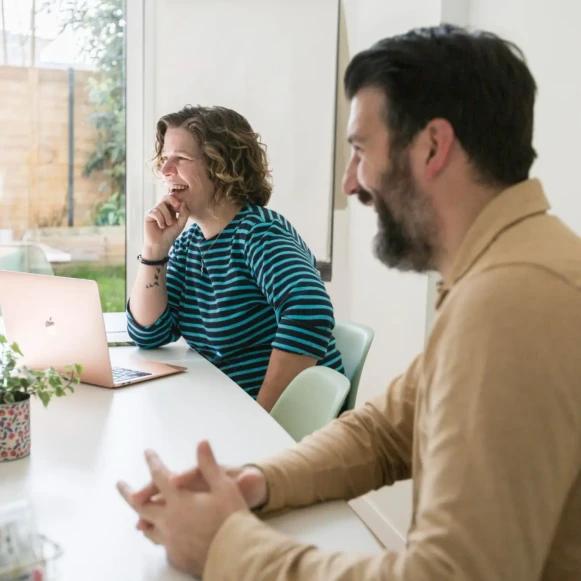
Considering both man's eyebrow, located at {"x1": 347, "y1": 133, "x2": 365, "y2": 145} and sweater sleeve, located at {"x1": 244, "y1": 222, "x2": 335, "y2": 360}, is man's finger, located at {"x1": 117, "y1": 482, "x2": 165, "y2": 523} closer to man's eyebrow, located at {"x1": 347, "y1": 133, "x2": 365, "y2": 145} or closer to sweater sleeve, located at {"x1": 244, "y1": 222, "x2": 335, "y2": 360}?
man's eyebrow, located at {"x1": 347, "y1": 133, "x2": 365, "y2": 145}

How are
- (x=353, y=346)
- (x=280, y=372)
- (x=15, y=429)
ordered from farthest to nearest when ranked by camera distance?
(x=353, y=346) → (x=280, y=372) → (x=15, y=429)

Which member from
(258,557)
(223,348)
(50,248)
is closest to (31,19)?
(50,248)

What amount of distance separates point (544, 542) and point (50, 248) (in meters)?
2.66

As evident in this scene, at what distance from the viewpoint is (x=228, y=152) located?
212 centimetres

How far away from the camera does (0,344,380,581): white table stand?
920 mm

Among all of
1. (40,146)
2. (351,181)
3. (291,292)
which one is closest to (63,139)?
(40,146)

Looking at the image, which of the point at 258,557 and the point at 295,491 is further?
the point at 295,491

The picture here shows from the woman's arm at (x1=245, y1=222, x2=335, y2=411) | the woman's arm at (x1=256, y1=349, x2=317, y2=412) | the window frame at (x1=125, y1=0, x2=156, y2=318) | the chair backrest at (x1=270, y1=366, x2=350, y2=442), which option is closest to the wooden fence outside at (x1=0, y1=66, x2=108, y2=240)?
the window frame at (x1=125, y1=0, x2=156, y2=318)

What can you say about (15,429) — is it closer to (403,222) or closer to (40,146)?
(403,222)

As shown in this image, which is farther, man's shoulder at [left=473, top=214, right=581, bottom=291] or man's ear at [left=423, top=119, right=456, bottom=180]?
man's ear at [left=423, top=119, right=456, bottom=180]

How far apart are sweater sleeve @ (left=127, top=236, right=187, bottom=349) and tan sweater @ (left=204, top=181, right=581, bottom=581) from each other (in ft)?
4.16

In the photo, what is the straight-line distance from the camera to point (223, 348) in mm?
2035

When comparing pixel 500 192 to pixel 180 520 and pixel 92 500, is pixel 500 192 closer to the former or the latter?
pixel 180 520

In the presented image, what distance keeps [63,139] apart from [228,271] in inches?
54.7
